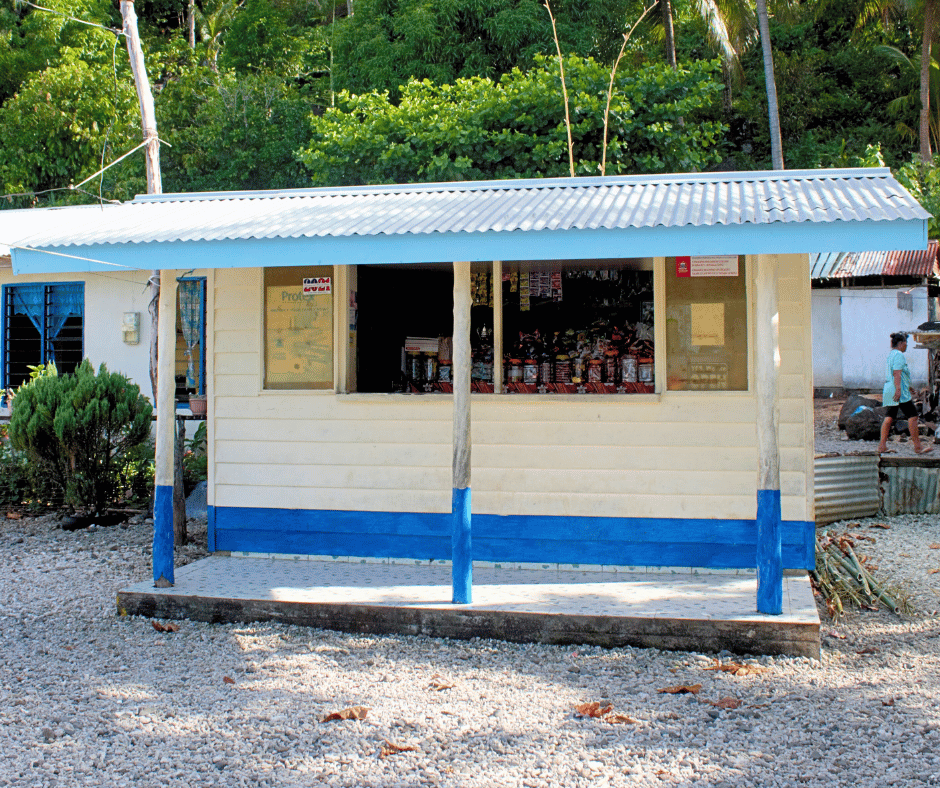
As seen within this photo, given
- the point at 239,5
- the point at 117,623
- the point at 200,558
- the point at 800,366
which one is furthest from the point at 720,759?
the point at 239,5

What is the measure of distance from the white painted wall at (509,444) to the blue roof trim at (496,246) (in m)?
1.37

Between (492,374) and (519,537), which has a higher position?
(492,374)

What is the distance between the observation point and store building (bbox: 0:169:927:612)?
5281 millimetres

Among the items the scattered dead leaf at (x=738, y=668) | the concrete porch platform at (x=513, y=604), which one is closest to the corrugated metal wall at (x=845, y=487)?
the concrete porch platform at (x=513, y=604)

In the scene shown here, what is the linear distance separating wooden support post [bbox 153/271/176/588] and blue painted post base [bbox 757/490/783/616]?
11.2 feet

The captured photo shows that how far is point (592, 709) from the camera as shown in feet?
13.4

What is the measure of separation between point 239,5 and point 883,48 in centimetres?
1778

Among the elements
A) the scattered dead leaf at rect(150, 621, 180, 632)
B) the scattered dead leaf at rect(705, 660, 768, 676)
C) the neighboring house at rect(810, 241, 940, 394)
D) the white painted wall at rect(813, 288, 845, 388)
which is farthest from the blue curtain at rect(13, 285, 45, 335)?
the white painted wall at rect(813, 288, 845, 388)

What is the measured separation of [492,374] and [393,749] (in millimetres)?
3342

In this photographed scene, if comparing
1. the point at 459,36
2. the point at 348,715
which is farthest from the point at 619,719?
the point at 459,36

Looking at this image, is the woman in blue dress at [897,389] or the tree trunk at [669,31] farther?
the tree trunk at [669,31]

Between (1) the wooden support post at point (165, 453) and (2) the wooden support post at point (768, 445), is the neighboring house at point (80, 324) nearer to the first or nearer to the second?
(1) the wooden support post at point (165, 453)

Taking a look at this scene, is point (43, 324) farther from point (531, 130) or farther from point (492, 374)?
point (531, 130)

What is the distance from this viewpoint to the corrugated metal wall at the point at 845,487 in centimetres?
811
